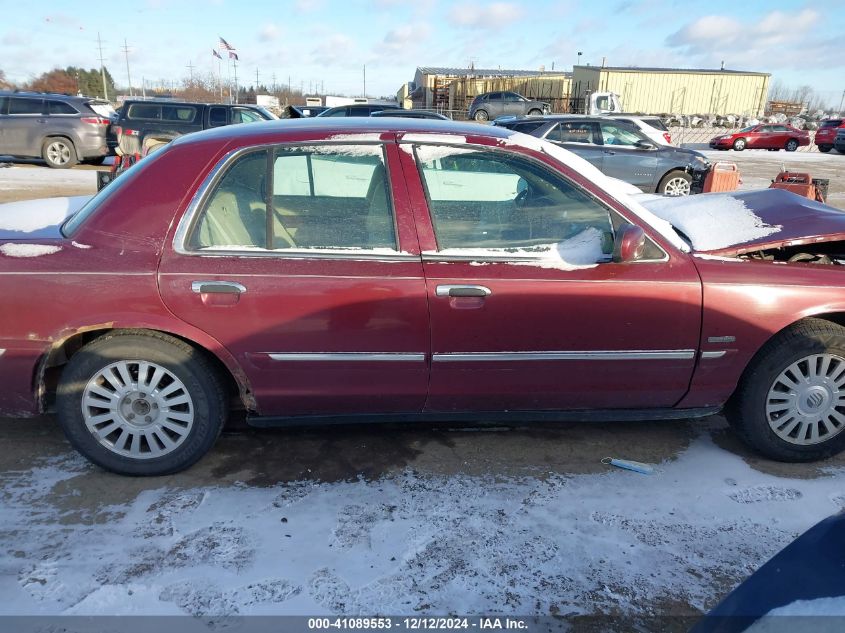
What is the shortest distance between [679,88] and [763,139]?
18301 mm

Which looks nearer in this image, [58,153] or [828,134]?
[58,153]

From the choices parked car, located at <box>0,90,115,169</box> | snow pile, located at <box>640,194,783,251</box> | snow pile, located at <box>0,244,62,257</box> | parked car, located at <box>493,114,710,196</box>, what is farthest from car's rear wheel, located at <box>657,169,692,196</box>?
parked car, located at <box>0,90,115,169</box>

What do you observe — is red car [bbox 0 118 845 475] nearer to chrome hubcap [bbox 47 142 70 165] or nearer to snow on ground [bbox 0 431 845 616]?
snow on ground [bbox 0 431 845 616]

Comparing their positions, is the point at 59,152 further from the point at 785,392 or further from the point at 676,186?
the point at 785,392

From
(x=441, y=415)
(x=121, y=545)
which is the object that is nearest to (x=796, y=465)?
(x=441, y=415)

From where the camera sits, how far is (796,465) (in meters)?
3.17

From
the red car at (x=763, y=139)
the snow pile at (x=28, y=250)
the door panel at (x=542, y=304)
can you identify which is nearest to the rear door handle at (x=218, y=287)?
the snow pile at (x=28, y=250)

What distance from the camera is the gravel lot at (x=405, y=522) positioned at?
2.25 m

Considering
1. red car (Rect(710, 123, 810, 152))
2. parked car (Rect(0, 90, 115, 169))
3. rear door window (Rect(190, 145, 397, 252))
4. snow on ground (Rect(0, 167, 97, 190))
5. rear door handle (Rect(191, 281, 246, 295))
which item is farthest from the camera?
red car (Rect(710, 123, 810, 152))

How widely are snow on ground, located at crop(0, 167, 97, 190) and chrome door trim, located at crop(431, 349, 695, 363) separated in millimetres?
10737

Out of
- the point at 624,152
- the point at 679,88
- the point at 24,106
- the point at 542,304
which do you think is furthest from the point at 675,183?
the point at 679,88

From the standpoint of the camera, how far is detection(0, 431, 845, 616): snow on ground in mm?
2230

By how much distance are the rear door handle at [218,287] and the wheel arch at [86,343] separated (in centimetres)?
22

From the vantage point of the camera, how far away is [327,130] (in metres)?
2.91
